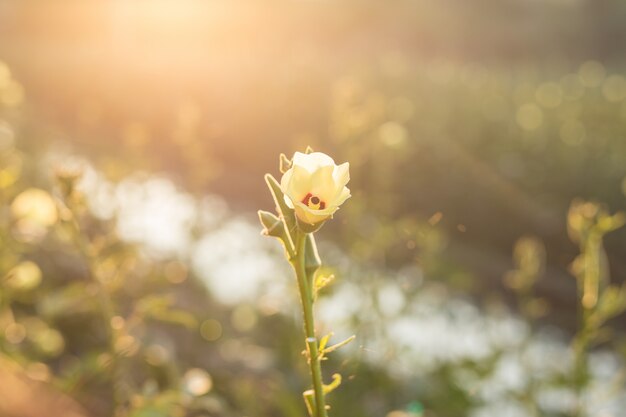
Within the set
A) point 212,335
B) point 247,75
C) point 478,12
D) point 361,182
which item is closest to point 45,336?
point 212,335

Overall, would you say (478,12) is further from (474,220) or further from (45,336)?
(45,336)

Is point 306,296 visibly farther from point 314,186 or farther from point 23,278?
point 23,278

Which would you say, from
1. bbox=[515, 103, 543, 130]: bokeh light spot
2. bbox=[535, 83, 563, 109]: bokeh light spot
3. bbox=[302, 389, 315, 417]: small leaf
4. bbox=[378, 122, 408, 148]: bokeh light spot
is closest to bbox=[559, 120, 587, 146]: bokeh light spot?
bbox=[515, 103, 543, 130]: bokeh light spot

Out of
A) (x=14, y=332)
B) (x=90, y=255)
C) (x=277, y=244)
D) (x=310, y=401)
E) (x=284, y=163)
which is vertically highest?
(x=277, y=244)

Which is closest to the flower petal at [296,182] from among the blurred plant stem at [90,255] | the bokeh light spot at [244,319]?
the blurred plant stem at [90,255]

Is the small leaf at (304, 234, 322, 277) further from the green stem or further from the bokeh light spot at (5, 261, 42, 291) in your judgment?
the bokeh light spot at (5, 261, 42, 291)

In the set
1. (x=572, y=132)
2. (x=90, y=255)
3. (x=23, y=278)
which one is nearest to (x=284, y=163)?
(x=90, y=255)
